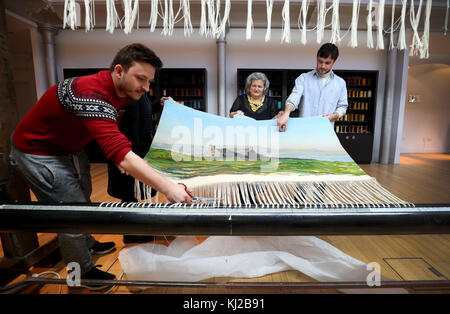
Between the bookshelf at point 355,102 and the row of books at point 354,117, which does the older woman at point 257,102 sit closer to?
the bookshelf at point 355,102

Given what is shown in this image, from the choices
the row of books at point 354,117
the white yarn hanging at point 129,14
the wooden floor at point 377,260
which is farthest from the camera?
the row of books at point 354,117

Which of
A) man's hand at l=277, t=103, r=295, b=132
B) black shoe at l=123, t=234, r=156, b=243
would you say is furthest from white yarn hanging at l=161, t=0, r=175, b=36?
black shoe at l=123, t=234, r=156, b=243

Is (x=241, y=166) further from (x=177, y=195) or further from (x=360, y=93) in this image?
(x=360, y=93)

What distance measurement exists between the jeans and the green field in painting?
0.39m

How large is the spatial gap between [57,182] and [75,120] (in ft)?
1.04

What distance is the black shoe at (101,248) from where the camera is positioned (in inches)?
61.9

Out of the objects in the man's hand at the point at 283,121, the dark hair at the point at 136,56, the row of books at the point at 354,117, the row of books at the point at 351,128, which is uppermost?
the dark hair at the point at 136,56

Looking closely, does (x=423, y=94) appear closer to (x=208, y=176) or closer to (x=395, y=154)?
(x=395, y=154)

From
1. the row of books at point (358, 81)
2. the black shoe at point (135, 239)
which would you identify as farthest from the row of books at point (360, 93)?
the black shoe at point (135, 239)

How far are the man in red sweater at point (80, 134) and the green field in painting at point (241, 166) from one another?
30 cm

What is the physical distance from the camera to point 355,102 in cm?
455

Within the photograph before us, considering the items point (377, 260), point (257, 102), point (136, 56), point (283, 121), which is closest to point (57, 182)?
point (136, 56)

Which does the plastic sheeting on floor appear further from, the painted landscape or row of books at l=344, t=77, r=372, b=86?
row of books at l=344, t=77, r=372, b=86

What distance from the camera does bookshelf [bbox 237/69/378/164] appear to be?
4.41 m
